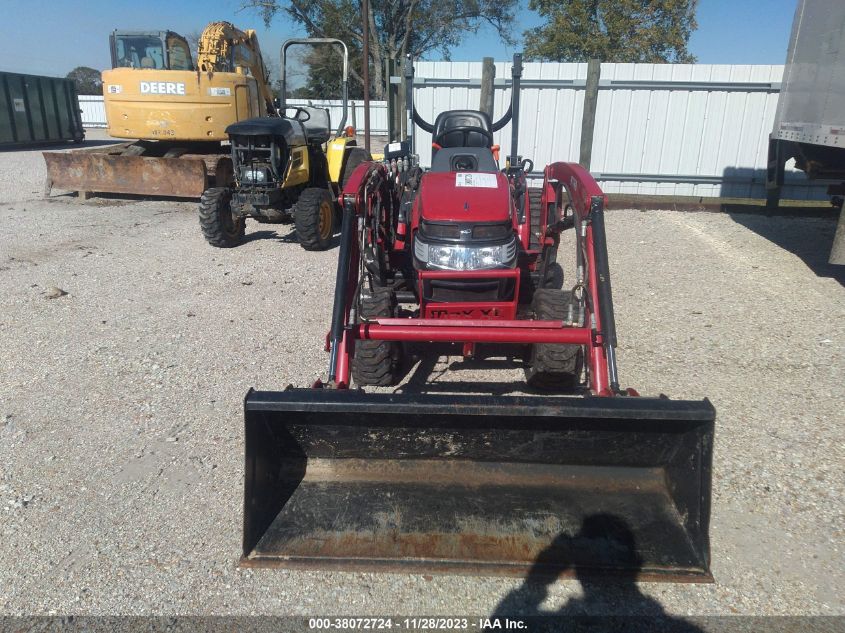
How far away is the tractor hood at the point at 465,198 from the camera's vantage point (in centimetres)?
387

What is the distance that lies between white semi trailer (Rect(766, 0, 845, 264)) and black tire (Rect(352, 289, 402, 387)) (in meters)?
4.60

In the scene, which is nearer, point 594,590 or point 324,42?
point 594,590

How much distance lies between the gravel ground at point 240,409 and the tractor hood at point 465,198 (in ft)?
3.77

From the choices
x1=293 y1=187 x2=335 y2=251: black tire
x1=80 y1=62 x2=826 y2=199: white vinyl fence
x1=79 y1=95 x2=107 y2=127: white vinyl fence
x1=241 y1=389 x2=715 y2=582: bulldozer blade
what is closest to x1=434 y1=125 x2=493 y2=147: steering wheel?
x1=293 y1=187 x2=335 y2=251: black tire

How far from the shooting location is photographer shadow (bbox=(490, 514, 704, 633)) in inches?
92.5

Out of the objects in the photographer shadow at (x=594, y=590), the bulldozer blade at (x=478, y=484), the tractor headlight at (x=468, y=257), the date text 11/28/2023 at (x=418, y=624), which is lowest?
the date text 11/28/2023 at (x=418, y=624)

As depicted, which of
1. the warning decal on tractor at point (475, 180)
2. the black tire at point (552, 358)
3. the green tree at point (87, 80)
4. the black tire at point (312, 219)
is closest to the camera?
the black tire at point (552, 358)

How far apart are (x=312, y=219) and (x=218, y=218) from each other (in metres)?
1.18

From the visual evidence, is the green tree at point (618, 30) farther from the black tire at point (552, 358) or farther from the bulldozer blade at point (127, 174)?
the black tire at point (552, 358)

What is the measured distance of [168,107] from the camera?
10312 millimetres

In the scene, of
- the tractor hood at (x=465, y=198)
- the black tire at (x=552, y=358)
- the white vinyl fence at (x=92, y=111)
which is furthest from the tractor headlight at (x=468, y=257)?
the white vinyl fence at (x=92, y=111)

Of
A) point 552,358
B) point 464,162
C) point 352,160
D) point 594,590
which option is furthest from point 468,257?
point 352,160

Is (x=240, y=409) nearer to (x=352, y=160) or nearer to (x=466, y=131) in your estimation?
(x=466, y=131)

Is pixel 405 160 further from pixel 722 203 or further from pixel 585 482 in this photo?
pixel 722 203
